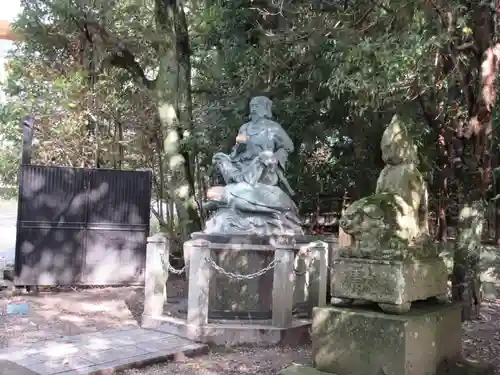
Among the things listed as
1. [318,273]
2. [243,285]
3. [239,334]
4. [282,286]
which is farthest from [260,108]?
[239,334]

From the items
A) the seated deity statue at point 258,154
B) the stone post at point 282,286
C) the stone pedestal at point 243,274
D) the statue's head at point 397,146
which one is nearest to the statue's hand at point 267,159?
the seated deity statue at point 258,154

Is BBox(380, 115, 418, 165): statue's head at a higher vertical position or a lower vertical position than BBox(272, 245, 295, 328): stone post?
higher

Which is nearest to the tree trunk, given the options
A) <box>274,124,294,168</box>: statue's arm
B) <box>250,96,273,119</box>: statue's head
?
<box>250,96,273,119</box>: statue's head

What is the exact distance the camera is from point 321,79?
8992 millimetres

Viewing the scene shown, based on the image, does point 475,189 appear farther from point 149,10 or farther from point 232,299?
point 149,10

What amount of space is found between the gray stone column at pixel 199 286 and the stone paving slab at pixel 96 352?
28 centimetres

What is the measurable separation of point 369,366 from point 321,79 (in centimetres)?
565

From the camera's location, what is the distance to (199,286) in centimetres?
661

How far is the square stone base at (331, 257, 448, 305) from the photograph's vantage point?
13.9 feet

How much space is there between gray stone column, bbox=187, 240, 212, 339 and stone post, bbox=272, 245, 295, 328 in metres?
0.81

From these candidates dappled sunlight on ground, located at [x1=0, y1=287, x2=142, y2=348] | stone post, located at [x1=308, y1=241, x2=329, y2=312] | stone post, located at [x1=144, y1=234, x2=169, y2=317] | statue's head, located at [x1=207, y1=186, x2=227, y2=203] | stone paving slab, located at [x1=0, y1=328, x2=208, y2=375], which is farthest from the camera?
statue's head, located at [x1=207, y1=186, x2=227, y2=203]

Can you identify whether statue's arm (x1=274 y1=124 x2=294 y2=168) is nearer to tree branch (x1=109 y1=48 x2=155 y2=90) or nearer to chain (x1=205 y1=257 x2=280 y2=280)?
chain (x1=205 y1=257 x2=280 y2=280)

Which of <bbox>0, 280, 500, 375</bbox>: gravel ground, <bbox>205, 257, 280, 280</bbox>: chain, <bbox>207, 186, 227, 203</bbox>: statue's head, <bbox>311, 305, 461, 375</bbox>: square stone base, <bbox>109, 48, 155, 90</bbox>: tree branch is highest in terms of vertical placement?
<bbox>109, 48, 155, 90</bbox>: tree branch

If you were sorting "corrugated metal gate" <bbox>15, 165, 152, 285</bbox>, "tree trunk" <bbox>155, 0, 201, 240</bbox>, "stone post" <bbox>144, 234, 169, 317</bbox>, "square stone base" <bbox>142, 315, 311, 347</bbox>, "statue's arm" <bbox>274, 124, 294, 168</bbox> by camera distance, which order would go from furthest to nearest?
"tree trunk" <bbox>155, 0, 201, 240</bbox>, "corrugated metal gate" <bbox>15, 165, 152, 285</bbox>, "statue's arm" <bbox>274, 124, 294, 168</bbox>, "stone post" <bbox>144, 234, 169, 317</bbox>, "square stone base" <bbox>142, 315, 311, 347</bbox>
